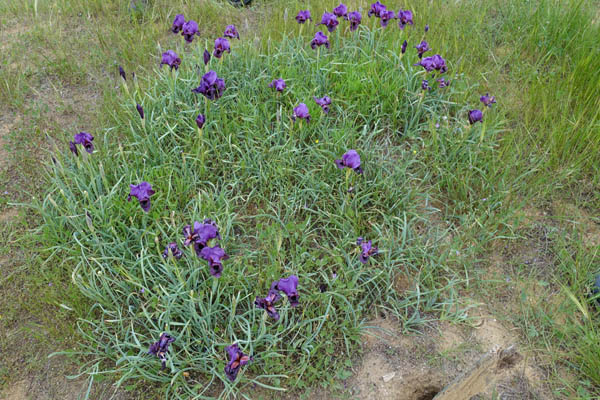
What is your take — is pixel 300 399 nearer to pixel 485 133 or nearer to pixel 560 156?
pixel 485 133

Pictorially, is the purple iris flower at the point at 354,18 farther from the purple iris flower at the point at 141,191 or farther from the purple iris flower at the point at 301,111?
the purple iris flower at the point at 141,191

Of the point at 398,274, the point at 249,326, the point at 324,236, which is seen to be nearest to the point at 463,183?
the point at 398,274

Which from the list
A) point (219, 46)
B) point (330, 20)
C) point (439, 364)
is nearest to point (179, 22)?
point (219, 46)

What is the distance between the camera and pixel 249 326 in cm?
221

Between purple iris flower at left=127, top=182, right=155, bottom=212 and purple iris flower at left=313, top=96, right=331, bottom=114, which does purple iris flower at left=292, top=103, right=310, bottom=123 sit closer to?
purple iris flower at left=313, top=96, right=331, bottom=114

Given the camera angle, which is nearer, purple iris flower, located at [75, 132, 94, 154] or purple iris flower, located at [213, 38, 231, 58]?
purple iris flower, located at [75, 132, 94, 154]

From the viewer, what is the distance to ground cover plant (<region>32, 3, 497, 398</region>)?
224 centimetres

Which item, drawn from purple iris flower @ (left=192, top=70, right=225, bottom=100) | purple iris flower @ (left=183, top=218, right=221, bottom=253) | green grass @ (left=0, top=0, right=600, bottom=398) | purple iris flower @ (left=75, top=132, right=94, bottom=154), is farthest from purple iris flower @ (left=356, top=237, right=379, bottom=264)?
purple iris flower @ (left=75, top=132, right=94, bottom=154)

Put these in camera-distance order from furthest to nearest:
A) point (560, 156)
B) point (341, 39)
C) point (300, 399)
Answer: point (341, 39)
point (560, 156)
point (300, 399)

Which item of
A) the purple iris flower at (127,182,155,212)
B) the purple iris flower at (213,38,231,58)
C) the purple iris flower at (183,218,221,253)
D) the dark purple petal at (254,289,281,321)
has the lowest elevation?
the dark purple petal at (254,289,281,321)

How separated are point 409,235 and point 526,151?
1153 millimetres

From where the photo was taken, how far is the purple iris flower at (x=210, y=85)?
280cm

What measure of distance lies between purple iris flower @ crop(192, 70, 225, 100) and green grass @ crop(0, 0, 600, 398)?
217 mm

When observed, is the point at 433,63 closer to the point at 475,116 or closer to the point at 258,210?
the point at 475,116
